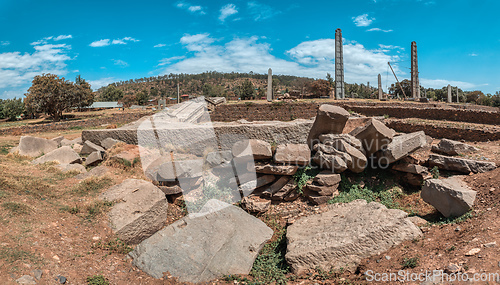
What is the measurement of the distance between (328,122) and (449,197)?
10.3 ft

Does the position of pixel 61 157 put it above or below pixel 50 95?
below

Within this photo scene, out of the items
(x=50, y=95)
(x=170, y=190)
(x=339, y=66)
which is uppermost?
(x=339, y=66)

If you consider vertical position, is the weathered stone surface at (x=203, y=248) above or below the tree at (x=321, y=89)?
below

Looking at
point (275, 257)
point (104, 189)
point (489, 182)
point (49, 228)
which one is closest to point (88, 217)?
point (49, 228)

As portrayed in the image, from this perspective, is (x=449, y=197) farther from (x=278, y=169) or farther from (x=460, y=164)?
(x=278, y=169)

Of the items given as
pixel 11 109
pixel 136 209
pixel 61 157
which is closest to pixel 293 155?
pixel 136 209

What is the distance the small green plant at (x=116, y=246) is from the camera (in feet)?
15.1

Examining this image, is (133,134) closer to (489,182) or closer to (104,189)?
(104,189)

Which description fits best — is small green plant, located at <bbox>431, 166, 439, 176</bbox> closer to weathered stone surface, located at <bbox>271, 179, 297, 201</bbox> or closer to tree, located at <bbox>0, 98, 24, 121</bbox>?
weathered stone surface, located at <bbox>271, 179, 297, 201</bbox>

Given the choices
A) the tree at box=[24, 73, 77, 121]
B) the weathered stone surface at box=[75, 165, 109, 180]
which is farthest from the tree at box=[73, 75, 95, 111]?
the weathered stone surface at box=[75, 165, 109, 180]

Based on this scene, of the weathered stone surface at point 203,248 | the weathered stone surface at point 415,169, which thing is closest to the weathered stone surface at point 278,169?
the weathered stone surface at point 203,248

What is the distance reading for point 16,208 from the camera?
4621 mm

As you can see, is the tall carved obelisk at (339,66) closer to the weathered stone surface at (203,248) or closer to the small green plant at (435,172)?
the small green plant at (435,172)

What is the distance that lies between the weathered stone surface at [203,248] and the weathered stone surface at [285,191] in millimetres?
1493
